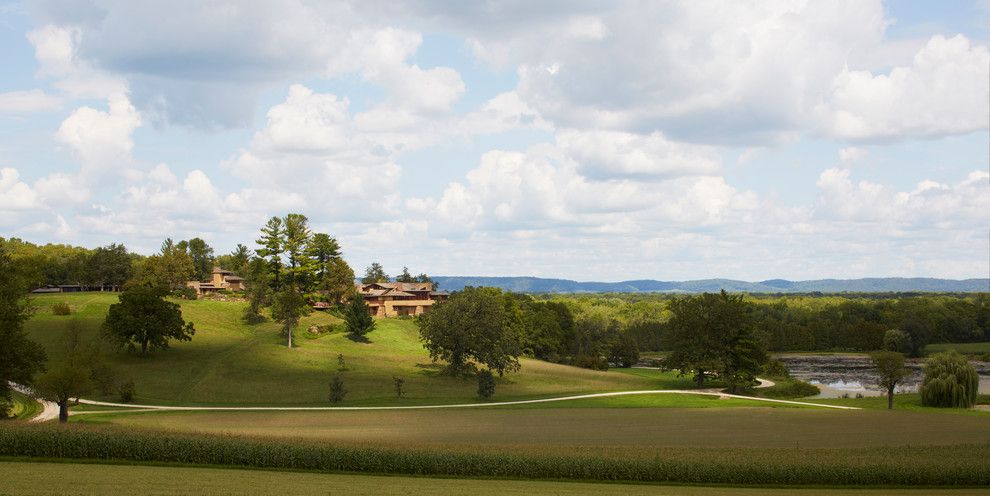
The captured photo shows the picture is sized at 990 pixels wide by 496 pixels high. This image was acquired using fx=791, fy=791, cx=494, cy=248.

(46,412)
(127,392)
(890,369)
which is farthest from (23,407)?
(890,369)

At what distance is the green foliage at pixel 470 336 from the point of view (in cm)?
8450

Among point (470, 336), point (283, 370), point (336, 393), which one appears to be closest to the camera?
point (336, 393)

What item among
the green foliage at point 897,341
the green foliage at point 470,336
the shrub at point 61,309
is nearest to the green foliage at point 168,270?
the shrub at point 61,309

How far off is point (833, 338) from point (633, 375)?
8669 cm

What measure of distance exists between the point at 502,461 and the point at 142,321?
59.7 metres

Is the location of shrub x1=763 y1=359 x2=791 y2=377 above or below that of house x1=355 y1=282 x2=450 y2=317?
below

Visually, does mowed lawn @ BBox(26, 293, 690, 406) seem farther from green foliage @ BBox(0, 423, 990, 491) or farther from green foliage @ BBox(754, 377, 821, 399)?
green foliage @ BBox(0, 423, 990, 491)

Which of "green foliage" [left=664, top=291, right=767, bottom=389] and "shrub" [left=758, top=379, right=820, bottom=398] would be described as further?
"green foliage" [left=664, top=291, right=767, bottom=389]

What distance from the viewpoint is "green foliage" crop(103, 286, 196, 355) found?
80375mm

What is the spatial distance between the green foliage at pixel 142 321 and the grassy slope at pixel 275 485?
52.3 metres

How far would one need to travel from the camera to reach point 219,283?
150125mm

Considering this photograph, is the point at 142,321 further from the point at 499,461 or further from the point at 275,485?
the point at 499,461

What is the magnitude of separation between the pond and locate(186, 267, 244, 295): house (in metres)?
100

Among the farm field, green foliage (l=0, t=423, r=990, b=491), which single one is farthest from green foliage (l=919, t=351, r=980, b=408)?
green foliage (l=0, t=423, r=990, b=491)
